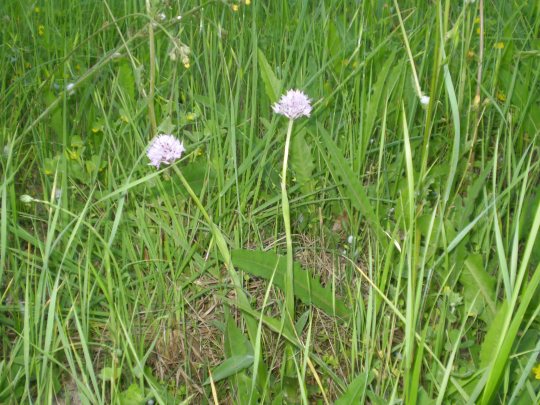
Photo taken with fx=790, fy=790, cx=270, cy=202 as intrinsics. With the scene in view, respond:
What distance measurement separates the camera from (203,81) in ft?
7.07

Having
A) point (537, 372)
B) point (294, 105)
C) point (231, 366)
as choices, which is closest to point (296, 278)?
point (231, 366)

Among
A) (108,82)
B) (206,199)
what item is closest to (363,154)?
(206,199)

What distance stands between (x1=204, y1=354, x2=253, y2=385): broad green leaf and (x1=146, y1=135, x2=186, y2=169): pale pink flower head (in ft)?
1.48

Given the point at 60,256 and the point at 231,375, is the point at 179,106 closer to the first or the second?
the point at 60,256

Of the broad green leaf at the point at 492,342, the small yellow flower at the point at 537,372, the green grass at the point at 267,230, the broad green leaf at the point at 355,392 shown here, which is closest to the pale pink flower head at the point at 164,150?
the green grass at the point at 267,230

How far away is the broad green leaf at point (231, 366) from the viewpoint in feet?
5.06

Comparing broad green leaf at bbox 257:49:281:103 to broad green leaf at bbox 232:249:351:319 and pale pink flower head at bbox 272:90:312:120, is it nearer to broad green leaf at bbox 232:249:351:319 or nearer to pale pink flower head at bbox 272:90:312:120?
pale pink flower head at bbox 272:90:312:120

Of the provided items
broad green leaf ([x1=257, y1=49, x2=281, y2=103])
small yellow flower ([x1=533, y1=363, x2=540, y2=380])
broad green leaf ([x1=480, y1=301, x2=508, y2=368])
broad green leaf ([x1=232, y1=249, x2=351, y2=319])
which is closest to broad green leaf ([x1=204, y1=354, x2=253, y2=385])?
broad green leaf ([x1=232, y1=249, x2=351, y2=319])

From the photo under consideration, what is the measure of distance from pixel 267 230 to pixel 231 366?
44cm

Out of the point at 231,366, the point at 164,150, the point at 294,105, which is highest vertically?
the point at 294,105

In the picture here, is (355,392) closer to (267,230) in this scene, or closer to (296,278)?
(296,278)

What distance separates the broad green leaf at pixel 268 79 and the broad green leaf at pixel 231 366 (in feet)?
2.41

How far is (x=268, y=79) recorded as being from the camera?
6.64 ft

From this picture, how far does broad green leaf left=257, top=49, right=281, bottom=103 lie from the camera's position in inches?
79.1
